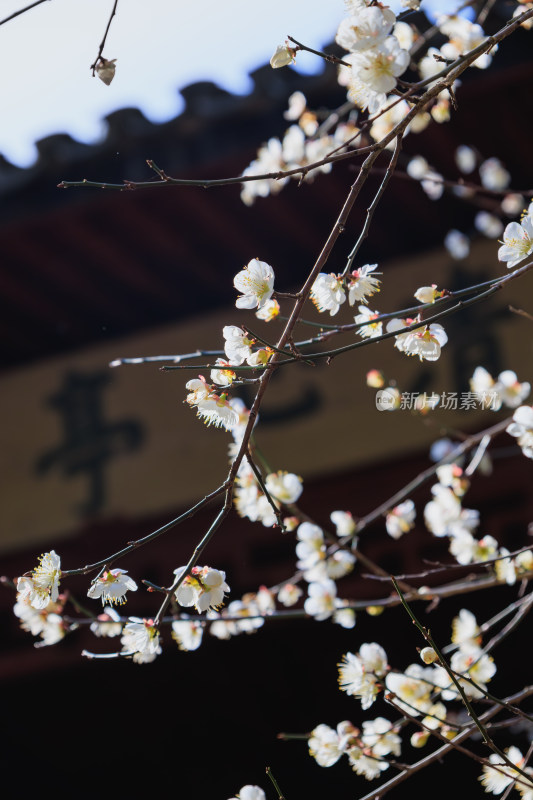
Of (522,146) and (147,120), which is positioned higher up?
(147,120)

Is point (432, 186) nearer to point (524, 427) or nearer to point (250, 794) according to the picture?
point (524, 427)

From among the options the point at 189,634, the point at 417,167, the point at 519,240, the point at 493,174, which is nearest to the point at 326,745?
the point at 189,634

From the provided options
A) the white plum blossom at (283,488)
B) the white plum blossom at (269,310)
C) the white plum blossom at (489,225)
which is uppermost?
the white plum blossom at (489,225)

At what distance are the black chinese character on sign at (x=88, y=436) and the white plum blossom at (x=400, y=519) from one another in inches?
60.3

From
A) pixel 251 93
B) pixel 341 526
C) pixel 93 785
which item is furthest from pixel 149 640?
pixel 93 785

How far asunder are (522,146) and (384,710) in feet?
8.45

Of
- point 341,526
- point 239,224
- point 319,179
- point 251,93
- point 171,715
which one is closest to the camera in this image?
point 341,526

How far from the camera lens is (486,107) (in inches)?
127

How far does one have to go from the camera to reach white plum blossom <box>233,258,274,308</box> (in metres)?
1.59

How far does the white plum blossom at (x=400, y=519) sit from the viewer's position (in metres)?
2.86

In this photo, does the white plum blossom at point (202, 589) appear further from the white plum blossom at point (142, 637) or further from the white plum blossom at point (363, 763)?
the white plum blossom at point (363, 763)

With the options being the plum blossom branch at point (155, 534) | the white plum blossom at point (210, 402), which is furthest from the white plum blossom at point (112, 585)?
the white plum blossom at point (210, 402)

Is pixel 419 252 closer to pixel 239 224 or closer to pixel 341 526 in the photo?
pixel 239 224

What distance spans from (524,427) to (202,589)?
98cm
